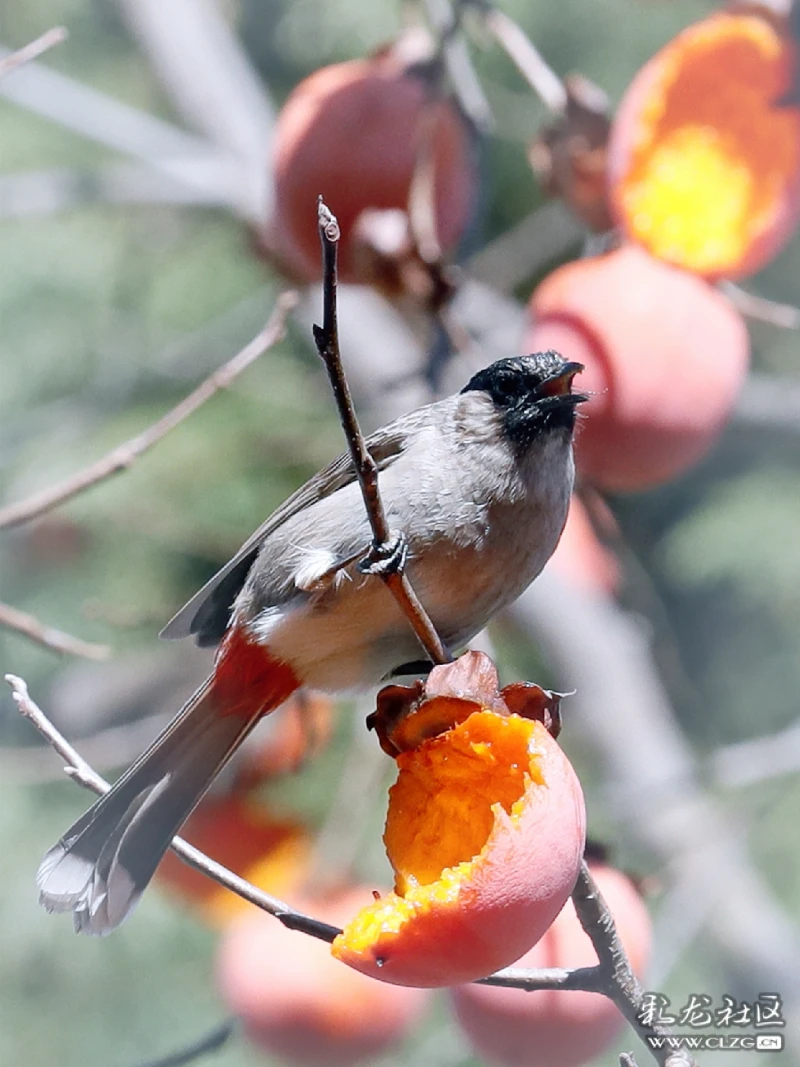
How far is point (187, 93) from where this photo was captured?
2.69 meters

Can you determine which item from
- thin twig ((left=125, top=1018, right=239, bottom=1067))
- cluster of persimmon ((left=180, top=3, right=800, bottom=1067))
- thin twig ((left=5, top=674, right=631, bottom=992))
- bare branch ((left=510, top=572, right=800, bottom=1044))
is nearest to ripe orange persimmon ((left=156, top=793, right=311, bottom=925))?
cluster of persimmon ((left=180, top=3, right=800, bottom=1067))

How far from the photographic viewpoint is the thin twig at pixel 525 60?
1.87m

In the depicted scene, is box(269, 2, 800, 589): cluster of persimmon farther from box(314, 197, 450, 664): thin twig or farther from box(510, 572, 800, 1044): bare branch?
box(314, 197, 450, 664): thin twig

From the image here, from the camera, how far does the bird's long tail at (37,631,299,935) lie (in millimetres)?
1327

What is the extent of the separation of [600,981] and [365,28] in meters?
3.40

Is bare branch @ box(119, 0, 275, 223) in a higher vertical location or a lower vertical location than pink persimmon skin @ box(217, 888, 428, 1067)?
higher

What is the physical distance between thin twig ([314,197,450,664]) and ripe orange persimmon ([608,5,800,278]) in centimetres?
95

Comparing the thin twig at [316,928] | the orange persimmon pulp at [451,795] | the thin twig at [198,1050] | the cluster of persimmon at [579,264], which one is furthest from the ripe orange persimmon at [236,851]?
the thin twig at [316,928]

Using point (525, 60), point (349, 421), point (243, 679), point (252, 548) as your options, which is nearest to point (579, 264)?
point (525, 60)

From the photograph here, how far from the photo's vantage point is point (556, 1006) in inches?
56.4

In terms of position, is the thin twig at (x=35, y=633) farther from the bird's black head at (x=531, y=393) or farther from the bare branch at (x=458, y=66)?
the bare branch at (x=458, y=66)

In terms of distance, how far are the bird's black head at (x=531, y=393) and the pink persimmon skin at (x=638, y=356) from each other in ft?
0.55

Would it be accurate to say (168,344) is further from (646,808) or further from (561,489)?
(561,489)

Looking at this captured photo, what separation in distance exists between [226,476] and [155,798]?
2.82 m
